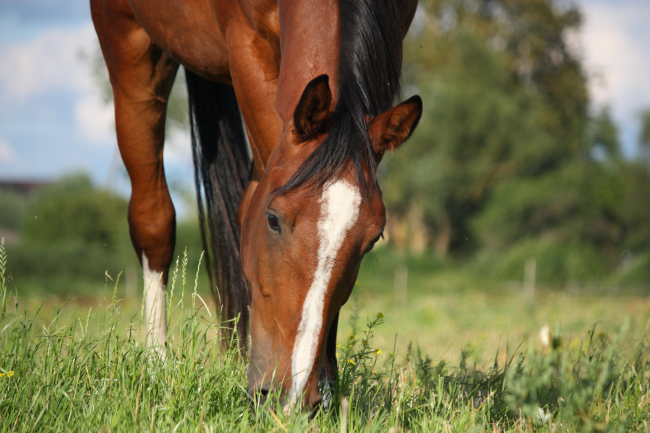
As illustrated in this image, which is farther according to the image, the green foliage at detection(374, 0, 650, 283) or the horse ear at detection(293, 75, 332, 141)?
the green foliage at detection(374, 0, 650, 283)

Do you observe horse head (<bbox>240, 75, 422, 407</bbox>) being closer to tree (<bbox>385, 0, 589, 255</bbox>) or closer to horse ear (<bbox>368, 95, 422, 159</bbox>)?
horse ear (<bbox>368, 95, 422, 159</bbox>)

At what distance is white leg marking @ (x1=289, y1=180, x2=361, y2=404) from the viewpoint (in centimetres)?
181

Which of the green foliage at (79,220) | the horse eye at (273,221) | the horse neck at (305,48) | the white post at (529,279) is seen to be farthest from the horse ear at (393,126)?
the green foliage at (79,220)

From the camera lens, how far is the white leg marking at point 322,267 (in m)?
1.81

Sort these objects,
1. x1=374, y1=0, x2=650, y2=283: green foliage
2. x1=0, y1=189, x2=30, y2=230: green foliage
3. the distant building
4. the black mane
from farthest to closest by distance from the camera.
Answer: the distant building → x1=0, y1=189, x2=30, y2=230: green foliage → x1=374, y1=0, x2=650, y2=283: green foliage → the black mane

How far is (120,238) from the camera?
20891 millimetres

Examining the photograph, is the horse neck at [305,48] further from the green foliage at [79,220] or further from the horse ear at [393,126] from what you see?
the green foliage at [79,220]

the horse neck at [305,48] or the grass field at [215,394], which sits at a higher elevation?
the horse neck at [305,48]

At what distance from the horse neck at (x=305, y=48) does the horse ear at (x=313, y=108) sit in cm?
18

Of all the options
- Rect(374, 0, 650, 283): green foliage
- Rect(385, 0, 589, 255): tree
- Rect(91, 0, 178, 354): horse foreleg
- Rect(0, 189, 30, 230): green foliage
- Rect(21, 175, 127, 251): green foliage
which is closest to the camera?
Rect(91, 0, 178, 354): horse foreleg

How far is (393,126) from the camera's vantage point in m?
2.17

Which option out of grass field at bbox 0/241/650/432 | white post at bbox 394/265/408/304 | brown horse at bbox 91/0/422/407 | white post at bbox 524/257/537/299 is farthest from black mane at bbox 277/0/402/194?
white post at bbox 524/257/537/299

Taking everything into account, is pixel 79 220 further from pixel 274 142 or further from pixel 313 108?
pixel 313 108

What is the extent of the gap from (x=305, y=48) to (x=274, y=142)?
0.45m
